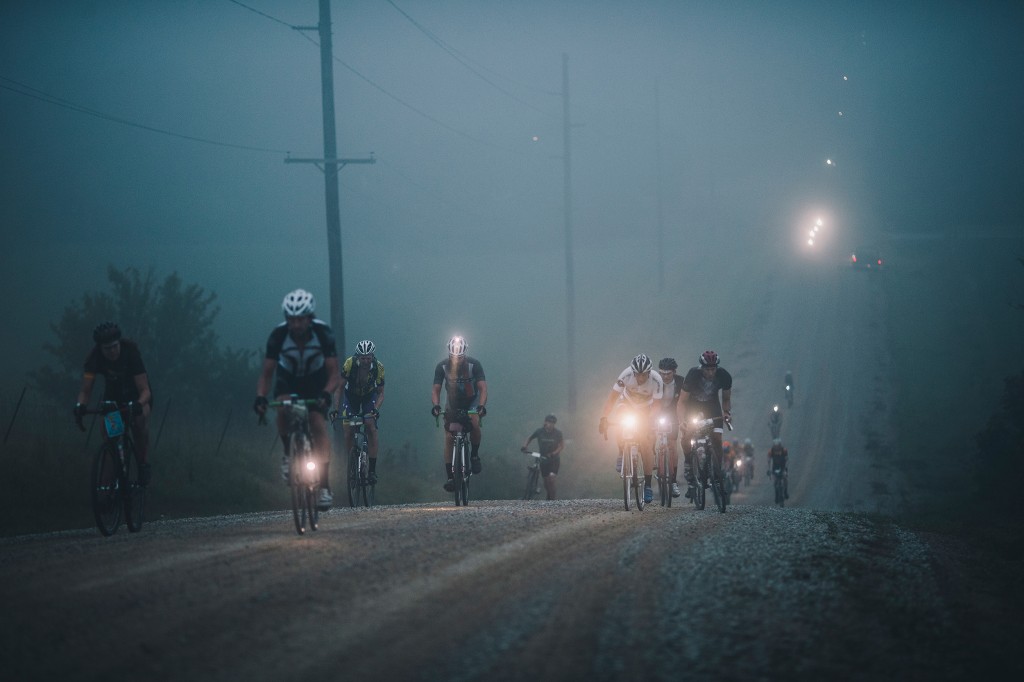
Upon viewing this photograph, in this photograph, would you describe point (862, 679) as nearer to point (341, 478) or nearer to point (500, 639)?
point (500, 639)

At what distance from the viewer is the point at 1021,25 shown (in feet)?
260

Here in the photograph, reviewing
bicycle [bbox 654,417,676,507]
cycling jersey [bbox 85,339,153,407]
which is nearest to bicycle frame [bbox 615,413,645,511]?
bicycle [bbox 654,417,676,507]

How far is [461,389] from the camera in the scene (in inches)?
602

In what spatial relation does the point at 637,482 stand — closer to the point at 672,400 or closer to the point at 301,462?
the point at 672,400

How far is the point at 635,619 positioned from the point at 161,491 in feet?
46.1

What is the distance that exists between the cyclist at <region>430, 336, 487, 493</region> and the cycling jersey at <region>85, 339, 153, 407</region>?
187 inches

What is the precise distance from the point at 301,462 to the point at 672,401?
689 centimetres

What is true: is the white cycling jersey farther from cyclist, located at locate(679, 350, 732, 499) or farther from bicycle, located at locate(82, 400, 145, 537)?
bicycle, located at locate(82, 400, 145, 537)

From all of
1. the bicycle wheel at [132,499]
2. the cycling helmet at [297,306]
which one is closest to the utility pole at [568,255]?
the bicycle wheel at [132,499]

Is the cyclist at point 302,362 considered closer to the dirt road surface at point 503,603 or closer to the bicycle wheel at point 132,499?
the dirt road surface at point 503,603

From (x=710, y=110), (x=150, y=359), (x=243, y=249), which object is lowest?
(x=150, y=359)

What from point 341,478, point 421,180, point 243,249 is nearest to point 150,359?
point 341,478

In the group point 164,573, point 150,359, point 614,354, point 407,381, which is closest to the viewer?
point 164,573

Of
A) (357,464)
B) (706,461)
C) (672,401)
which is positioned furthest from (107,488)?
(672,401)
